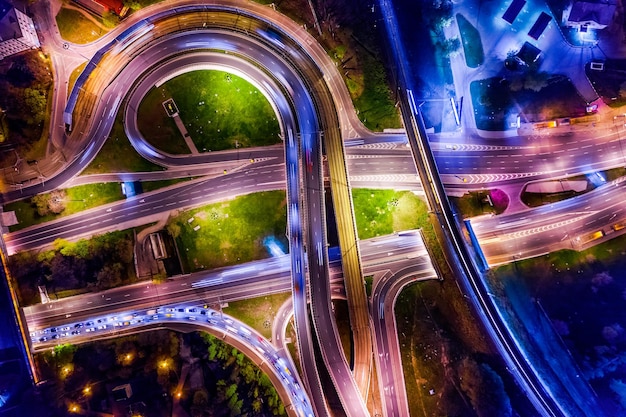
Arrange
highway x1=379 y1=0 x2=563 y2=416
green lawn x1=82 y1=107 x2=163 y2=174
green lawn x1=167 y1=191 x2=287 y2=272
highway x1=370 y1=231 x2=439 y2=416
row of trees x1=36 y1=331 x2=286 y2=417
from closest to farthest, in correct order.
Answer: row of trees x1=36 y1=331 x2=286 y2=417, highway x1=379 y1=0 x2=563 y2=416, highway x1=370 y1=231 x2=439 y2=416, green lawn x1=167 y1=191 x2=287 y2=272, green lawn x1=82 y1=107 x2=163 y2=174

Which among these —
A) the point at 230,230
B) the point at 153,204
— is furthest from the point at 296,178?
the point at 153,204

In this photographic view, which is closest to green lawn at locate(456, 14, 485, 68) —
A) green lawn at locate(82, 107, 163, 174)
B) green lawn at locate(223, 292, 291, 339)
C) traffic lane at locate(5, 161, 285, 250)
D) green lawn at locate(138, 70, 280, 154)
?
green lawn at locate(138, 70, 280, 154)

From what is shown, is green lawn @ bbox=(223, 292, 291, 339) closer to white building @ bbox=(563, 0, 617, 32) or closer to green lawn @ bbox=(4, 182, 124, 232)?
green lawn @ bbox=(4, 182, 124, 232)

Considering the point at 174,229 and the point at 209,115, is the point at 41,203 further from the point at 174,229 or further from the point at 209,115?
the point at 209,115

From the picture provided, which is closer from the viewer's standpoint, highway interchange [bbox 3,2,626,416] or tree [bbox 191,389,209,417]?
tree [bbox 191,389,209,417]

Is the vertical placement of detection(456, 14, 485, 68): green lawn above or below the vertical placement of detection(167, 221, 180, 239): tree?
above

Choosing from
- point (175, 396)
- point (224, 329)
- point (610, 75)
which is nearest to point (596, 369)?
point (610, 75)

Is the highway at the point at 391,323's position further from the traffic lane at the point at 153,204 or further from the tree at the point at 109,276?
the tree at the point at 109,276
